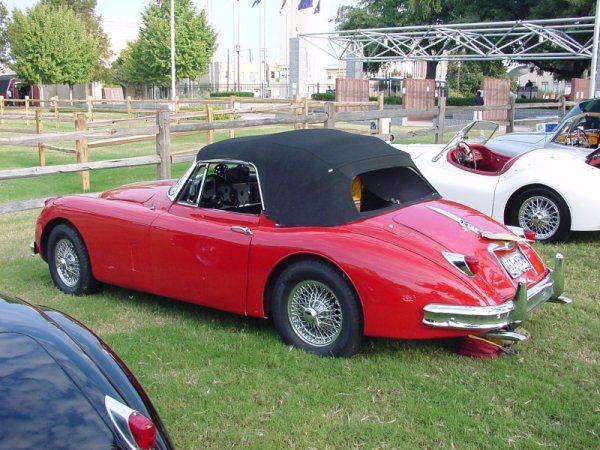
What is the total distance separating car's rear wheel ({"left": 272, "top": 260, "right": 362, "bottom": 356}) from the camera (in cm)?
439

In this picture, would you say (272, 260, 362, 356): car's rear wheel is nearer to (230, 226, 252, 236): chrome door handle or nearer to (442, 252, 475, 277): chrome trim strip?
(230, 226, 252, 236): chrome door handle

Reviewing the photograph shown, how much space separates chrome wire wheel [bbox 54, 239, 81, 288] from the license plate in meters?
3.55

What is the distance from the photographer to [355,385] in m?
4.17

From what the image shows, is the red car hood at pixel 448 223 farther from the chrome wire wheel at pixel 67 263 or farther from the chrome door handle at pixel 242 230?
the chrome wire wheel at pixel 67 263

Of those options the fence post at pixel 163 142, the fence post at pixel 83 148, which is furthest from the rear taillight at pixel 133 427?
the fence post at pixel 83 148

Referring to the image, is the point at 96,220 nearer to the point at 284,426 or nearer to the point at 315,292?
the point at 315,292

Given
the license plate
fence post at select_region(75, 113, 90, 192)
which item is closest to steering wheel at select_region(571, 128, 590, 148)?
the license plate

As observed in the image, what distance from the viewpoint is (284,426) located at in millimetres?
3711

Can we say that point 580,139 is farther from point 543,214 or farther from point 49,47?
point 49,47

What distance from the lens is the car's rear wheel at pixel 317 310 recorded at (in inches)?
173

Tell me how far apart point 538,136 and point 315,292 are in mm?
6674

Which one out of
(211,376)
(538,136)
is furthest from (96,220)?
(538,136)

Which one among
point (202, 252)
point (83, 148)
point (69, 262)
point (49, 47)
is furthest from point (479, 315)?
point (49, 47)

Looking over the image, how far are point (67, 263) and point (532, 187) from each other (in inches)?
192
